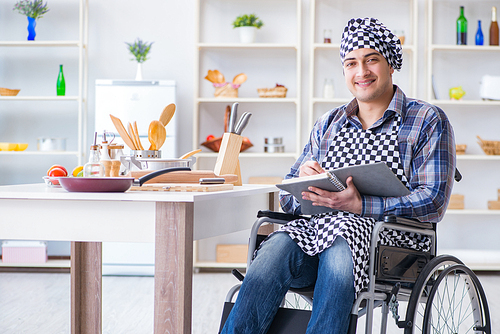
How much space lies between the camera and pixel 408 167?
1.58 m

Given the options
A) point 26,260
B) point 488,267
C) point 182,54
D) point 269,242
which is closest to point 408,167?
point 269,242

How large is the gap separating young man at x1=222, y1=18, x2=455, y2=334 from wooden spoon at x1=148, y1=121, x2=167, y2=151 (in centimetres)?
49

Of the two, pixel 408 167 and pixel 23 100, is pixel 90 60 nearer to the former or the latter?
pixel 23 100

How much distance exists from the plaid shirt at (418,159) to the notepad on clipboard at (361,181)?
78 mm

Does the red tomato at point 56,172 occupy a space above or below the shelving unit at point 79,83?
below

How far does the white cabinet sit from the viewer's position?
4180 mm

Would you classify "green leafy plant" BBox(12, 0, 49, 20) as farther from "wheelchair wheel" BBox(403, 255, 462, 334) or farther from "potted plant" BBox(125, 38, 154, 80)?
"wheelchair wheel" BBox(403, 255, 462, 334)

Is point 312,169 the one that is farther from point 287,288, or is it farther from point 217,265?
point 217,265

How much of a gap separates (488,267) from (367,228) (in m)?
2.88

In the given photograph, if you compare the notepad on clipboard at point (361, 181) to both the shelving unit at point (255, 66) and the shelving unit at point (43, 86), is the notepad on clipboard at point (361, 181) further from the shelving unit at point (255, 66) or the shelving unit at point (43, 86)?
the shelving unit at point (43, 86)

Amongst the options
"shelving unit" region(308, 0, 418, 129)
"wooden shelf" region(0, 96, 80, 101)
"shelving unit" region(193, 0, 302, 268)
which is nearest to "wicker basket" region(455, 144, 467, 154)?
"shelving unit" region(308, 0, 418, 129)

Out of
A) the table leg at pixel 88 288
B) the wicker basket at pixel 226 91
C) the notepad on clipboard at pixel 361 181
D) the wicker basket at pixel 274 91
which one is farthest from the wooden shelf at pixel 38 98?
the notepad on clipboard at pixel 361 181

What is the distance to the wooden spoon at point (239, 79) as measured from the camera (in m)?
3.99

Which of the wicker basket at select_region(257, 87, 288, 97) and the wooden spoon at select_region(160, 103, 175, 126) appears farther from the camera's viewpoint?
the wicker basket at select_region(257, 87, 288, 97)
